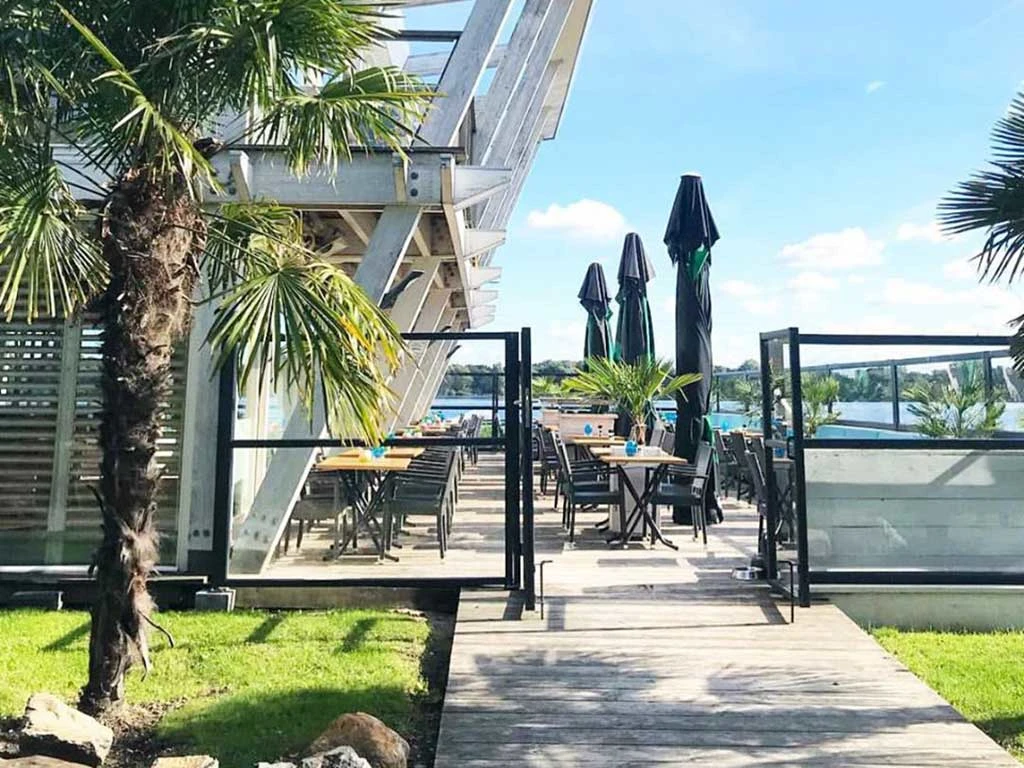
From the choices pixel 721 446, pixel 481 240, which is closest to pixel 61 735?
pixel 481 240

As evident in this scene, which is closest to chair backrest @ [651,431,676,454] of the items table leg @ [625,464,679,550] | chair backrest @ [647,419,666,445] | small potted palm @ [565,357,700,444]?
chair backrest @ [647,419,666,445]

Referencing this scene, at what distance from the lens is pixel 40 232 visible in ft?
8.85

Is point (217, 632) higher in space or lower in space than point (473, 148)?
lower

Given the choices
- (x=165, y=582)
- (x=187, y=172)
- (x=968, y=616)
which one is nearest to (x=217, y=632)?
(x=165, y=582)

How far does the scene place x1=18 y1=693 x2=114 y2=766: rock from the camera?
2.39 m

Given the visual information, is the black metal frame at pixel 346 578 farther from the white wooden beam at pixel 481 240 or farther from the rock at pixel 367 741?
the white wooden beam at pixel 481 240

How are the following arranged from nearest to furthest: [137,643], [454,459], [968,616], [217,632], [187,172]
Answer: [187,172] < [137,643] < [217,632] < [968,616] < [454,459]

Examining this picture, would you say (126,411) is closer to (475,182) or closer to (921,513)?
(475,182)

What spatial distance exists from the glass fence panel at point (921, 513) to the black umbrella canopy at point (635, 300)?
5.01 m

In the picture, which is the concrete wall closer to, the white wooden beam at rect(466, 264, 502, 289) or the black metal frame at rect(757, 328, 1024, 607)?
the black metal frame at rect(757, 328, 1024, 607)

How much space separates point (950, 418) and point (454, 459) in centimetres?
339

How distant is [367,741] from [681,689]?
1.42 meters

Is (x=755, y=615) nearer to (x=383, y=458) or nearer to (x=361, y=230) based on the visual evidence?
(x=383, y=458)

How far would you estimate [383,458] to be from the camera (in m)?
5.19
